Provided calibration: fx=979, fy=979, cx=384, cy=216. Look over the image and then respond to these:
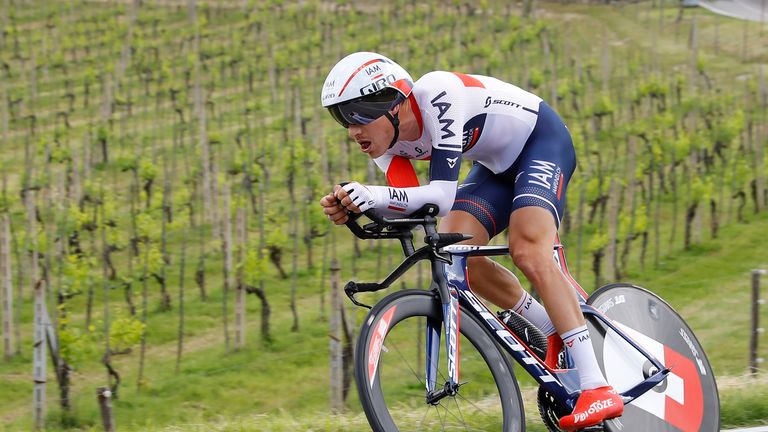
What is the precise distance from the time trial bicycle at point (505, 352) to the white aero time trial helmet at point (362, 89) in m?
0.52

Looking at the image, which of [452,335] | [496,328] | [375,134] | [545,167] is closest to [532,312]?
[496,328]

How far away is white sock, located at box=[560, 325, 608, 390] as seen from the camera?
5031mm

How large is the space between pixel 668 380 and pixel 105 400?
151 inches

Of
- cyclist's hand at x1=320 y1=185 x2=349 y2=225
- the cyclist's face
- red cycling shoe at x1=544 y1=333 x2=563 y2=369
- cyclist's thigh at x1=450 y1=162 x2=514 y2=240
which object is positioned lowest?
red cycling shoe at x1=544 y1=333 x2=563 y2=369

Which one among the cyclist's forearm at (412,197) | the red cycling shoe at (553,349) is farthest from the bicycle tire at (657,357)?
the cyclist's forearm at (412,197)

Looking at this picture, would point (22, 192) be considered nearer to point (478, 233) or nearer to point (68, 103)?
point (68, 103)

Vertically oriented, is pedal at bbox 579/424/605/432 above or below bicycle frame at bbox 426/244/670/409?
below

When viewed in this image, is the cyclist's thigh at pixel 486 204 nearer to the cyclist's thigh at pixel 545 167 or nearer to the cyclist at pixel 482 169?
the cyclist at pixel 482 169

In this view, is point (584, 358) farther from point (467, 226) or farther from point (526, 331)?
point (467, 226)

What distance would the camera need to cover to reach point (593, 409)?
491 cm

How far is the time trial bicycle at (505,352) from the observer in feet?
14.8

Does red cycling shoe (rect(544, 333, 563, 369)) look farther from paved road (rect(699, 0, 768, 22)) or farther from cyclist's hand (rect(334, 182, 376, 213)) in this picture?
paved road (rect(699, 0, 768, 22))

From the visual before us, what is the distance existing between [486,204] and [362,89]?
4.07 feet

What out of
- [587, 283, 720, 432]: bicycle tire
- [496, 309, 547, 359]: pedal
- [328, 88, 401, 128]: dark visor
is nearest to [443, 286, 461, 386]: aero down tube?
[496, 309, 547, 359]: pedal
